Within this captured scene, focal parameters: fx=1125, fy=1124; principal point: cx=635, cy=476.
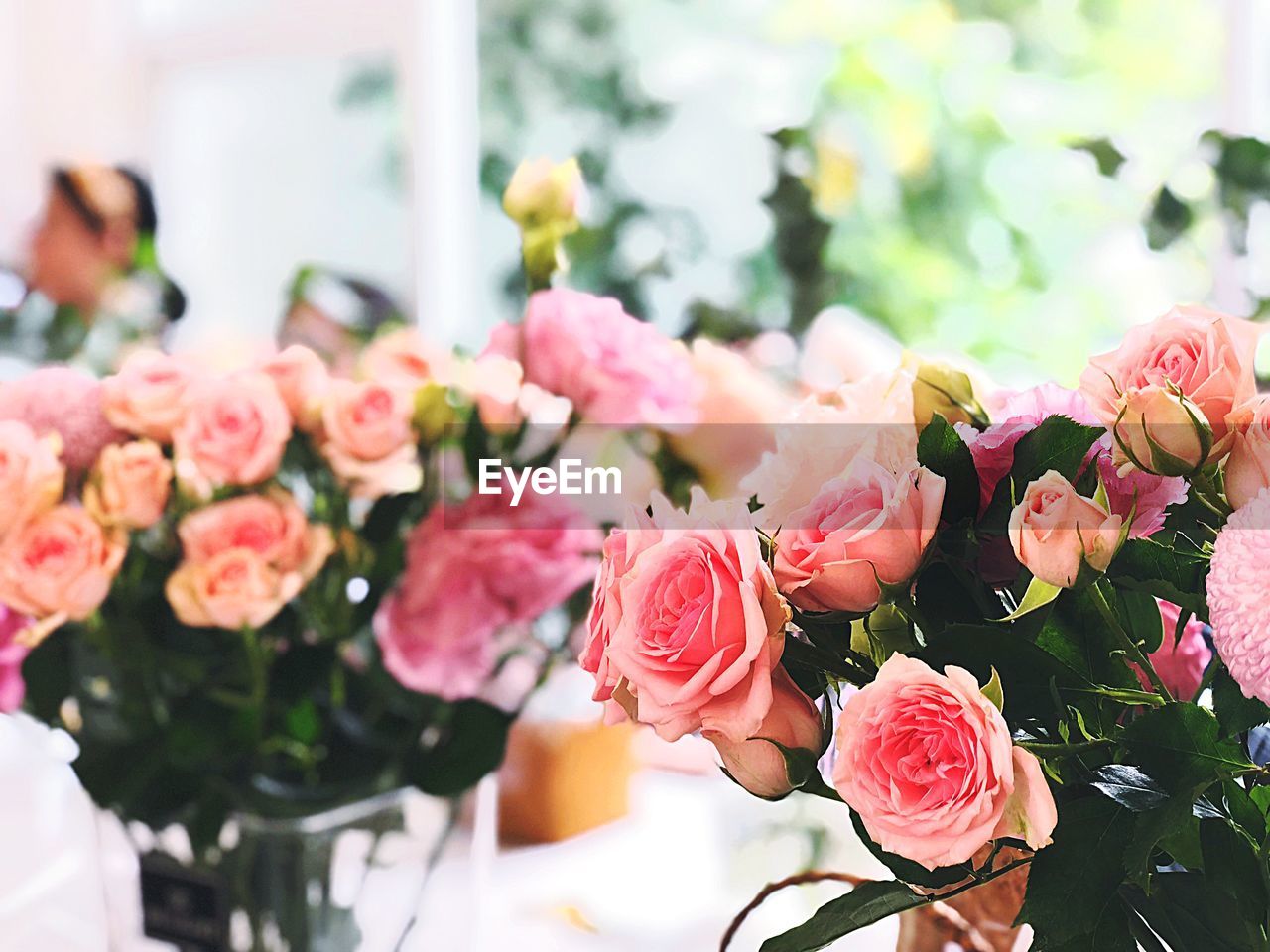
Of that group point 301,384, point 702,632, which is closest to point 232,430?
point 301,384

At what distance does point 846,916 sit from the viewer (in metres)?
0.29

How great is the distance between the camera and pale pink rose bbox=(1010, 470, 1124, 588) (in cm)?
25

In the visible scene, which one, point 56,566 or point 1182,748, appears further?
point 56,566

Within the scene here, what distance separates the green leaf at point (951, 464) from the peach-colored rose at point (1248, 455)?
0.19ft

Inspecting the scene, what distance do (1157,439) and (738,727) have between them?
0.12 metres

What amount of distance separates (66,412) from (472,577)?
0.19 m

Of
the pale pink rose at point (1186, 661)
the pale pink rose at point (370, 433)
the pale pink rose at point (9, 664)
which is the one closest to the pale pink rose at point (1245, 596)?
the pale pink rose at point (1186, 661)

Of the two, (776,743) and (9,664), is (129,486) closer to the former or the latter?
(9,664)

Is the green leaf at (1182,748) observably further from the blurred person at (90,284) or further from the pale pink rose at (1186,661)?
the blurred person at (90,284)

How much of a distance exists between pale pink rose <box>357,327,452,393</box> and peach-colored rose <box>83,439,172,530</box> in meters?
0.10

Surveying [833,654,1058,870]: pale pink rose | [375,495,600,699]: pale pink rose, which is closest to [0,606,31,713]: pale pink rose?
[375,495,600,699]: pale pink rose

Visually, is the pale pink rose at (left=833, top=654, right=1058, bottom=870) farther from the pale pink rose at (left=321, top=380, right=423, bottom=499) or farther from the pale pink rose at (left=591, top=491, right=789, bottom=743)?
the pale pink rose at (left=321, top=380, right=423, bottom=499)

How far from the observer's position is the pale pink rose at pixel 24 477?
45cm

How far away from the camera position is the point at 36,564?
17.6 inches
